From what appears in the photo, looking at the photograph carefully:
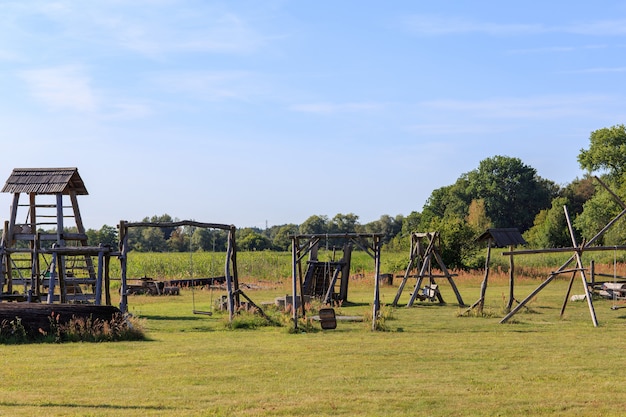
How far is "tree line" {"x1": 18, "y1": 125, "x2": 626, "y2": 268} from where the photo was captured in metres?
84.5

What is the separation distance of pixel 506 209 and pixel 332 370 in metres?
105

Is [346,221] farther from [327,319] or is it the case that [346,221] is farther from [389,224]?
[327,319]

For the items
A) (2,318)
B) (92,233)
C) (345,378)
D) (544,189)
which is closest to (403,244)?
(92,233)

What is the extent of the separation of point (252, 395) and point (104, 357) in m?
5.61

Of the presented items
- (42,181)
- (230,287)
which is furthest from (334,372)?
(42,181)

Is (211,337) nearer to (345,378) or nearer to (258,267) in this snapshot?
(345,378)

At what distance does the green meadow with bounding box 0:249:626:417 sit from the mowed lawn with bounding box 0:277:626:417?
27 mm

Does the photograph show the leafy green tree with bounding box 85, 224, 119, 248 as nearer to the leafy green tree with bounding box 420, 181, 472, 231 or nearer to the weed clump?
the leafy green tree with bounding box 420, 181, 472, 231

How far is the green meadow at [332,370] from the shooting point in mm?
12398

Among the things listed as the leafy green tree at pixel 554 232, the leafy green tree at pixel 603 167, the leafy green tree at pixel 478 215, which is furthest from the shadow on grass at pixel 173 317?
the leafy green tree at pixel 478 215

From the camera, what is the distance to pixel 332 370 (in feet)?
51.9

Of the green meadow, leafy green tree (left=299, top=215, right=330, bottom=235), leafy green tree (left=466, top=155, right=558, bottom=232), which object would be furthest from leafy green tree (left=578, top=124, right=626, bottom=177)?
the green meadow

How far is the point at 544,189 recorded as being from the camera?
11938 cm

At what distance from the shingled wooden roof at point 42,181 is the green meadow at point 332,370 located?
8718 mm
